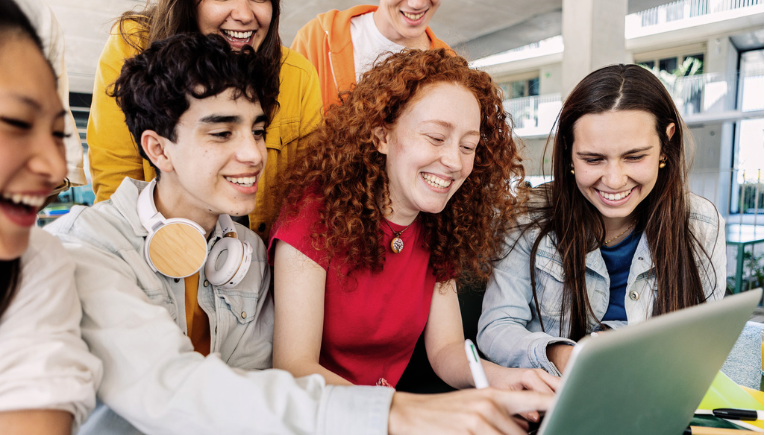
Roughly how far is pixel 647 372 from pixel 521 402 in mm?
191

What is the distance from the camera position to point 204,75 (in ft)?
3.28

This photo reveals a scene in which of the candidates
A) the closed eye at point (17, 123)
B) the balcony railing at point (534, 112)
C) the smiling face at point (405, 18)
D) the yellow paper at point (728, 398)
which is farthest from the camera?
the balcony railing at point (534, 112)

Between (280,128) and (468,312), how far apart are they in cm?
84

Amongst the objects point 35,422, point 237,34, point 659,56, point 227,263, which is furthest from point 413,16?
point 659,56

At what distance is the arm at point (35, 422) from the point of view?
59cm

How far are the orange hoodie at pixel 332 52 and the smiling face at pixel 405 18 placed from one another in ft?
0.47

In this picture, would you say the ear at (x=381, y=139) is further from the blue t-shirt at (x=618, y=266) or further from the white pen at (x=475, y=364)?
the blue t-shirt at (x=618, y=266)

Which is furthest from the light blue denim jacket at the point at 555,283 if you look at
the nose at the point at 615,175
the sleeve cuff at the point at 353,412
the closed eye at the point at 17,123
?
the closed eye at the point at 17,123

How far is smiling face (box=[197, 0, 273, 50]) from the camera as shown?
143 centimetres

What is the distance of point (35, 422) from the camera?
61 centimetres

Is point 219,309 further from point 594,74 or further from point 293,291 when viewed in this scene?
point 594,74

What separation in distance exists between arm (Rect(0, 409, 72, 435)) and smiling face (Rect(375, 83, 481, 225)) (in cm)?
85

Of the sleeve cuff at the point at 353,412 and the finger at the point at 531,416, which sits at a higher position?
the sleeve cuff at the point at 353,412

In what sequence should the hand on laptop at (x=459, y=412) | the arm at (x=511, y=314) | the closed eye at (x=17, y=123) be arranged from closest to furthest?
the closed eye at (x=17, y=123) → the hand on laptop at (x=459, y=412) → the arm at (x=511, y=314)
